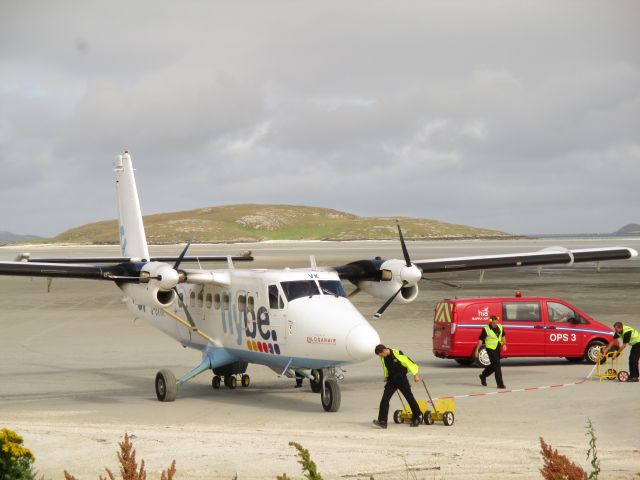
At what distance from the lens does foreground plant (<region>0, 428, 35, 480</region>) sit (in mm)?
9938

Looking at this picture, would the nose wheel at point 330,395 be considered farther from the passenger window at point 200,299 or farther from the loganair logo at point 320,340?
the passenger window at point 200,299

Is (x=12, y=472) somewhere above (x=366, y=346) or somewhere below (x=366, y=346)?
below

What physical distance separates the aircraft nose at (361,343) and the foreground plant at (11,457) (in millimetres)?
6897

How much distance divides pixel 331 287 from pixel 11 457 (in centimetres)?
876

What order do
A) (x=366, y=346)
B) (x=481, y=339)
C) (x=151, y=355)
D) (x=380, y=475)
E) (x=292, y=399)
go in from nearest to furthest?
(x=380, y=475) < (x=366, y=346) < (x=292, y=399) < (x=481, y=339) < (x=151, y=355)

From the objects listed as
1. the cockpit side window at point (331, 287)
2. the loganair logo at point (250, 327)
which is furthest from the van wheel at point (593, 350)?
the loganair logo at point (250, 327)

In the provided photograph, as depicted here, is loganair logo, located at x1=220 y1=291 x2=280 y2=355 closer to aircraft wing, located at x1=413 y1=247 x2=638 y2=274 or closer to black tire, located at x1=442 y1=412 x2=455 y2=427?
black tire, located at x1=442 y1=412 x2=455 y2=427

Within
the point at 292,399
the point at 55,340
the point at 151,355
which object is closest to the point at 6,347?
the point at 55,340

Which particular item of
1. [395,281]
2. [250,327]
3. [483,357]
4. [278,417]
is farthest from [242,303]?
[483,357]

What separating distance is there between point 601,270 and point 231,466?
57.2 meters

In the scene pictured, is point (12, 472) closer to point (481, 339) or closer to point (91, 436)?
point (91, 436)

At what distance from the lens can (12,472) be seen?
1003cm

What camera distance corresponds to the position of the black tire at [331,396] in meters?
16.7

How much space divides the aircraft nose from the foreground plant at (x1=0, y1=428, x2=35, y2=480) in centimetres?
690
